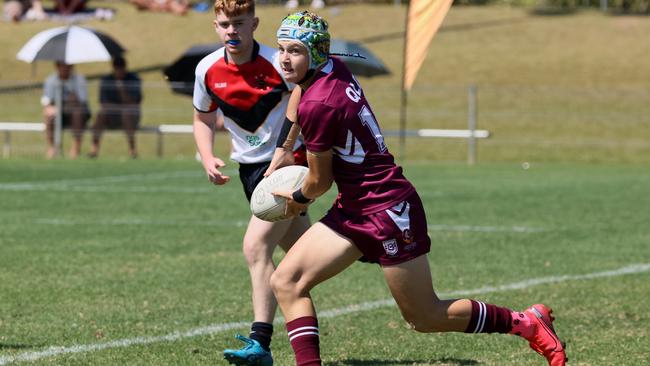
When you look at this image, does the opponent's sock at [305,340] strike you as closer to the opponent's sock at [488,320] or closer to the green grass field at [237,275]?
the opponent's sock at [488,320]

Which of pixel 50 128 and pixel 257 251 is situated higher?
pixel 257 251

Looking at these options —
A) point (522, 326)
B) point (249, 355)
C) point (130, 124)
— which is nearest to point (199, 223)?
point (249, 355)

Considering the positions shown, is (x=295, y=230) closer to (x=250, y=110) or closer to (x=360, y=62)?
(x=250, y=110)

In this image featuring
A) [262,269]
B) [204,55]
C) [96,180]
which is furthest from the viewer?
[204,55]

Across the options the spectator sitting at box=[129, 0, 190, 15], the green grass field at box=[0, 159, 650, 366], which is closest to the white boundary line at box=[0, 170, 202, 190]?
the green grass field at box=[0, 159, 650, 366]

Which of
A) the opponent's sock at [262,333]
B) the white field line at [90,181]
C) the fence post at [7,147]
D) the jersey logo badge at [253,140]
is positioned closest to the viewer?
the opponent's sock at [262,333]

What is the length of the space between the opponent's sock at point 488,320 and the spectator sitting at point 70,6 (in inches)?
1561

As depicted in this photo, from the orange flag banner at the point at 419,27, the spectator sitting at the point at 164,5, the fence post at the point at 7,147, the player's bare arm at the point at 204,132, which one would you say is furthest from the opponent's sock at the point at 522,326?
the spectator sitting at the point at 164,5

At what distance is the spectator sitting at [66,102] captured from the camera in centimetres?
2480

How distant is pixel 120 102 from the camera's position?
84.3 feet

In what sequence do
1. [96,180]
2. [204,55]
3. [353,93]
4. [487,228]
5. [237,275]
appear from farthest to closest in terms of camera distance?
[204,55] → [96,180] → [487,228] → [237,275] → [353,93]

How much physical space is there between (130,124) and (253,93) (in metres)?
19.0

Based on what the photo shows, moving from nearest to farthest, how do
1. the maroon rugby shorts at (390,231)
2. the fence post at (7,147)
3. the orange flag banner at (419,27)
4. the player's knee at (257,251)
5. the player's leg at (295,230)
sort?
1. the maroon rugby shorts at (390,231)
2. the player's knee at (257,251)
3. the player's leg at (295,230)
4. the orange flag banner at (419,27)
5. the fence post at (7,147)

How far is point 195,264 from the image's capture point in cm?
1024
